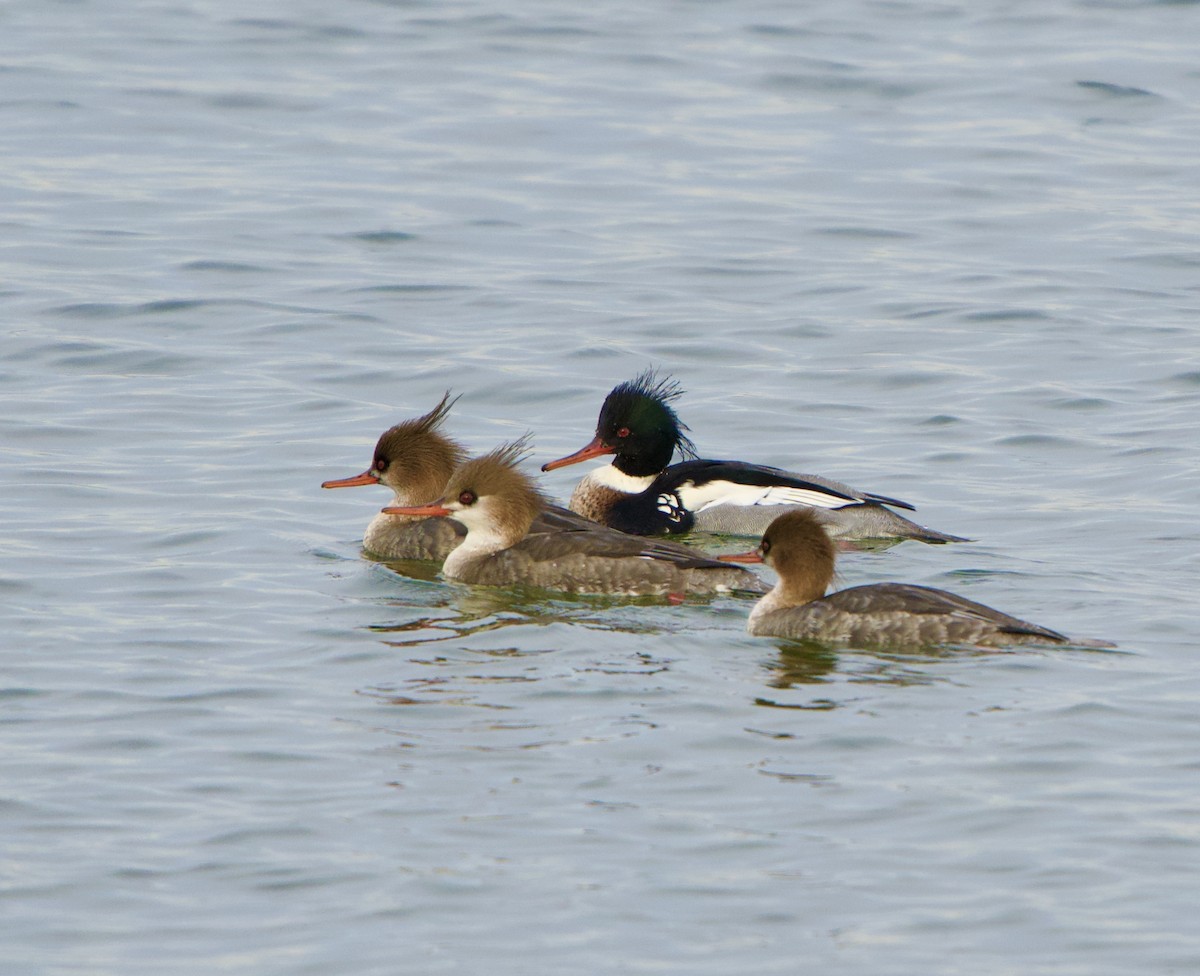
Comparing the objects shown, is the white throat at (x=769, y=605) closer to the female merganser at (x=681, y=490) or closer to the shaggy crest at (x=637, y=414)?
the female merganser at (x=681, y=490)

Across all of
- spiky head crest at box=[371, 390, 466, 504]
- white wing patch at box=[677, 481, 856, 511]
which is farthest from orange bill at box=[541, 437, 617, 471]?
spiky head crest at box=[371, 390, 466, 504]

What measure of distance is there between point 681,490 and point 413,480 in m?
1.61

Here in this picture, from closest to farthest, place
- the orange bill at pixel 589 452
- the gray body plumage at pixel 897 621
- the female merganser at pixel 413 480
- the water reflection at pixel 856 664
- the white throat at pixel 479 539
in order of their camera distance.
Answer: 1. the water reflection at pixel 856 664
2. the gray body plumage at pixel 897 621
3. the white throat at pixel 479 539
4. the female merganser at pixel 413 480
5. the orange bill at pixel 589 452

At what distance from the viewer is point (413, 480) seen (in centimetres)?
1183

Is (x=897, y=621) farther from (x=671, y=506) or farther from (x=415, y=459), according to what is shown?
(x=415, y=459)

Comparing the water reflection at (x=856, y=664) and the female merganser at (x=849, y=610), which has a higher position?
the female merganser at (x=849, y=610)

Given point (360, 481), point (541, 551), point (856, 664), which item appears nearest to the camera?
point (856, 664)

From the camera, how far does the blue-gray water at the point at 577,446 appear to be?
269 inches

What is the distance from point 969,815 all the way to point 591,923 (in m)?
1.52

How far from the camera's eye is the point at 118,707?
8.47 meters

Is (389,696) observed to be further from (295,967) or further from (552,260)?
(552,260)

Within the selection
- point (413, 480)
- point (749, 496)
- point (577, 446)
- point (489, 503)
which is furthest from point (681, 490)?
point (489, 503)

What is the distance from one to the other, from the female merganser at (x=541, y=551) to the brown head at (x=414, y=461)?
57cm

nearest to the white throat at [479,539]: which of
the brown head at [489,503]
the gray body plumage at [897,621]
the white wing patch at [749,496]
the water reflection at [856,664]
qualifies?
the brown head at [489,503]
